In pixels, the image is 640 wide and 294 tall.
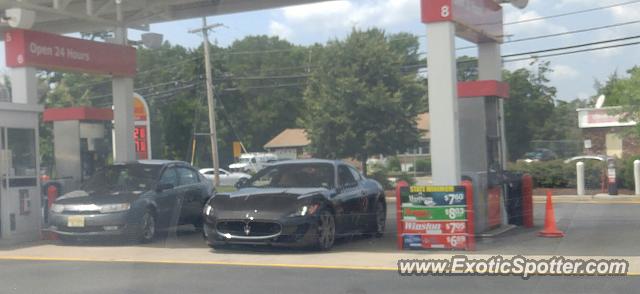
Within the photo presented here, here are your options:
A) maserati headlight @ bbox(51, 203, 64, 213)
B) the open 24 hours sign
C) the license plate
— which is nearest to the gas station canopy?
maserati headlight @ bbox(51, 203, 64, 213)

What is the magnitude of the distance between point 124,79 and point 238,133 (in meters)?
25.2

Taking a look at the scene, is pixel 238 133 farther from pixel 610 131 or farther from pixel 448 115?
pixel 448 115

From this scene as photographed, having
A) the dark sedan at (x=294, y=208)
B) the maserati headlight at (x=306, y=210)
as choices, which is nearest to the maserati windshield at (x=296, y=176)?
the dark sedan at (x=294, y=208)

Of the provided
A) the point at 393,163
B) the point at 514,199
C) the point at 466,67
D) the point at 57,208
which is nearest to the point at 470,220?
the point at 514,199

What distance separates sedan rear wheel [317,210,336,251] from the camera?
38.0 ft

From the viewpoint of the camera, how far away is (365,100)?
1125 inches

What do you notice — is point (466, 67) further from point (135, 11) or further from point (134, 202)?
point (134, 202)

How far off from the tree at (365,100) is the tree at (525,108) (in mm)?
7728

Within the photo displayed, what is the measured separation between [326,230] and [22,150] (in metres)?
6.45

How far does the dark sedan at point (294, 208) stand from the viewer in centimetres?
1136

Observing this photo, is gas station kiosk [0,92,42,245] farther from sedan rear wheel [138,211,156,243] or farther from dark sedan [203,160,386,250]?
dark sedan [203,160,386,250]

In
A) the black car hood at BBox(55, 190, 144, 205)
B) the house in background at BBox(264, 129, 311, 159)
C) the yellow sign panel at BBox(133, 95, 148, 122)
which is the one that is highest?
the yellow sign panel at BBox(133, 95, 148, 122)

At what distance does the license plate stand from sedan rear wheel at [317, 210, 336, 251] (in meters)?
4.24

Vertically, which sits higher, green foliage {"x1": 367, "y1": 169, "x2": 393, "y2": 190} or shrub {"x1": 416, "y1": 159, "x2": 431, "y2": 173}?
shrub {"x1": 416, "y1": 159, "x2": 431, "y2": 173}
